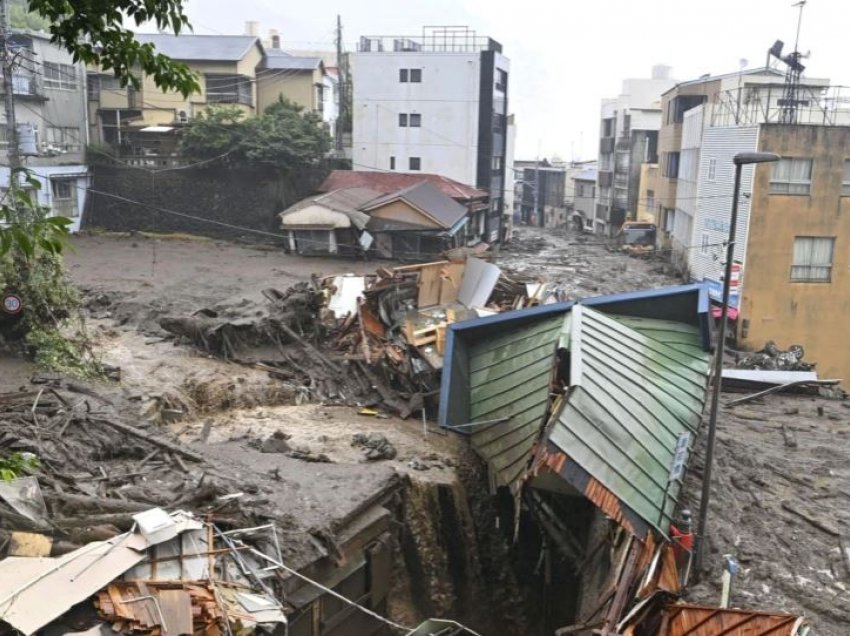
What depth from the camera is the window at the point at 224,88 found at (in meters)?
44.6

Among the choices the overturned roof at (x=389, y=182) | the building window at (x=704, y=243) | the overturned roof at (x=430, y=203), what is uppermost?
the overturned roof at (x=389, y=182)

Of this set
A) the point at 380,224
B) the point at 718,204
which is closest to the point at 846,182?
the point at 718,204

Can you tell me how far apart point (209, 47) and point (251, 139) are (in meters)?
9.06

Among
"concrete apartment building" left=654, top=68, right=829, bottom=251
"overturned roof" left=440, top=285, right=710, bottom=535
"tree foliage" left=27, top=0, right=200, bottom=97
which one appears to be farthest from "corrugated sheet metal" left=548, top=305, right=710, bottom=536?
"concrete apartment building" left=654, top=68, right=829, bottom=251

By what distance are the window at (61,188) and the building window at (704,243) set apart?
103 feet

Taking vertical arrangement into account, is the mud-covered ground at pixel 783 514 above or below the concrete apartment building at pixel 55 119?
below

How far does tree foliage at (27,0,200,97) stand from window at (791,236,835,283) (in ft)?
88.2

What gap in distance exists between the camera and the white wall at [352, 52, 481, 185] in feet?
145

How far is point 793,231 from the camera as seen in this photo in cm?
2789

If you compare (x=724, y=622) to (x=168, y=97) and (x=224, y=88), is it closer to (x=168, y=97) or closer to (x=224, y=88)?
(x=224, y=88)

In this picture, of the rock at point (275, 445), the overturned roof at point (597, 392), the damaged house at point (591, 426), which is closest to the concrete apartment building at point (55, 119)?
the rock at point (275, 445)

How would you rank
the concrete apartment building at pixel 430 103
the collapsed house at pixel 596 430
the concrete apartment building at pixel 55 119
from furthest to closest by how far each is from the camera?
1. the concrete apartment building at pixel 430 103
2. the concrete apartment building at pixel 55 119
3. the collapsed house at pixel 596 430

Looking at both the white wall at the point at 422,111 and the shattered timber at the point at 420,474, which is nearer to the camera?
the shattered timber at the point at 420,474

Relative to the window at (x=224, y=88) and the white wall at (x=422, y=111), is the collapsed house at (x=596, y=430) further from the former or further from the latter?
the window at (x=224, y=88)
